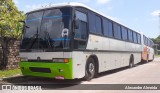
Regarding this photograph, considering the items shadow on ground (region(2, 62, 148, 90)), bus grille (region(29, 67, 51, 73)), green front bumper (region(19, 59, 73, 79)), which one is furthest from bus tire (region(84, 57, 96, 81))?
bus grille (region(29, 67, 51, 73))

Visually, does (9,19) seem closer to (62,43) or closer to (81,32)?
(81,32)

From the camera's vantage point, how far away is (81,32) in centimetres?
1102

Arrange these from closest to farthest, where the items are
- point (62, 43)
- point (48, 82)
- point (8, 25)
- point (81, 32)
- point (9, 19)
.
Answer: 1. point (62, 43)
2. point (81, 32)
3. point (48, 82)
4. point (8, 25)
5. point (9, 19)

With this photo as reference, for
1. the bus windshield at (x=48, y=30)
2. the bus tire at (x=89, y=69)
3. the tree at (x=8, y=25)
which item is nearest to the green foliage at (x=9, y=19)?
the tree at (x=8, y=25)

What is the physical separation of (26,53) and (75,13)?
8.19 feet

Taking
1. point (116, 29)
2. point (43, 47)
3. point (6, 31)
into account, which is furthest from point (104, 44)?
point (6, 31)

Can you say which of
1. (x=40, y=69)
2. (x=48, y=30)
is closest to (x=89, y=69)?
(x=40, y=69)

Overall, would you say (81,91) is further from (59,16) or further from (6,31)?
(6,31)

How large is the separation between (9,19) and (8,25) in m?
0.40

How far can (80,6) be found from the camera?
11.1 metres

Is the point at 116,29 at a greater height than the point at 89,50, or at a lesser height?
Result: greater

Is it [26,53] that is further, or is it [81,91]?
[26,53]

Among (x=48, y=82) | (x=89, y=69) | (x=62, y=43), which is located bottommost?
(x=48, y=82)

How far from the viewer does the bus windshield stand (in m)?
10.2
